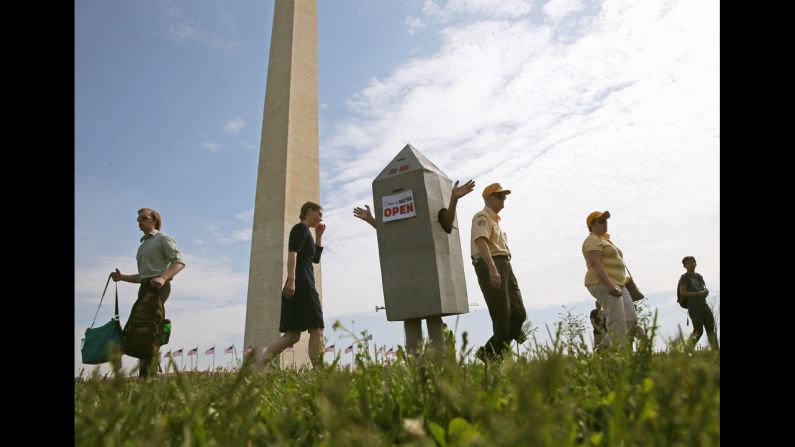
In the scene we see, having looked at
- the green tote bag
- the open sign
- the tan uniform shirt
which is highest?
the open sign

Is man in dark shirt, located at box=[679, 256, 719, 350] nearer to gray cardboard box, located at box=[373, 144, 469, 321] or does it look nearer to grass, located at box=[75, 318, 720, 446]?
gray cardboard box, located at box=[373, 144, 469, 321]

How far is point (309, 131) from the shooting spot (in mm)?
12617

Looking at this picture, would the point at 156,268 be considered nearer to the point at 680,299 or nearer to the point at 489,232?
the point at 489,232

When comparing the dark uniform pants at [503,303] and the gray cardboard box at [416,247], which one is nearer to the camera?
the dark uniform pants at [503,303]

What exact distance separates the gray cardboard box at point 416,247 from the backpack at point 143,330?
2243 millimetres

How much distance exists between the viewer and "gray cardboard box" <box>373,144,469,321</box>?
18.6ft

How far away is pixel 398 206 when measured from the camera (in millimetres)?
5914

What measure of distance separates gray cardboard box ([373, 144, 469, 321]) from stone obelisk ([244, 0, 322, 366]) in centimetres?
617

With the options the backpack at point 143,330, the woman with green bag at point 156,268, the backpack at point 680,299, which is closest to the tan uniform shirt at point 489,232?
the woman with green bag at point 156,268

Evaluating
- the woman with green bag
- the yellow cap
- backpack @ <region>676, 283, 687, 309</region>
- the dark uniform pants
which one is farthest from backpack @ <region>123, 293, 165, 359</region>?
backpack @ <region>676, 283, 687, 309</region>

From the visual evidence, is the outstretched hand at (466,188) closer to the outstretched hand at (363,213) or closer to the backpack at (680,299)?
the outstretched hand at (363,213)

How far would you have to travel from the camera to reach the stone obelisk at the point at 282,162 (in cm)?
1169

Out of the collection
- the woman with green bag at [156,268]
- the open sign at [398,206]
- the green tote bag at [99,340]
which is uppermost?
the open sign at [398,206]
